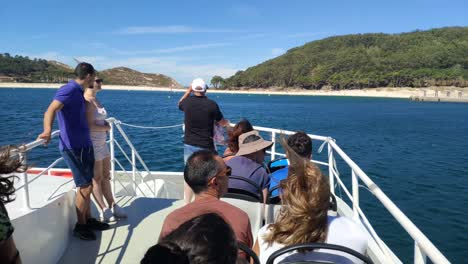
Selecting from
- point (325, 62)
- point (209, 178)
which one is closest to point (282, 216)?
point (209, 178)

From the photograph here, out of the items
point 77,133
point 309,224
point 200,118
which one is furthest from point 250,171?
point 77,133

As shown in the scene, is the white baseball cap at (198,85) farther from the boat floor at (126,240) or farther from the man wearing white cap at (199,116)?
the boat floor at (126,240)

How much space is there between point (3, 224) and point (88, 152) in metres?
1.90

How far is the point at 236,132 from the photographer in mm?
3791

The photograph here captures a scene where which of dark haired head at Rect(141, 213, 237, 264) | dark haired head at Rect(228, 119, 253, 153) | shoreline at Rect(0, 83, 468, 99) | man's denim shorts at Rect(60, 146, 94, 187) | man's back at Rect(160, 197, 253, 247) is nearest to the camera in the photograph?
dark haired head at Rect(141, 213, 237, 264)

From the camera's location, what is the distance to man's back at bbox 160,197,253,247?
1821 millimetres

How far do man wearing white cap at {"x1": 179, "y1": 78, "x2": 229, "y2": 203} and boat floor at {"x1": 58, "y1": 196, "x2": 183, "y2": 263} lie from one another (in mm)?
789

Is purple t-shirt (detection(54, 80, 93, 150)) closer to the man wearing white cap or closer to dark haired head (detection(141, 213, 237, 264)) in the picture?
the man wearing white cap

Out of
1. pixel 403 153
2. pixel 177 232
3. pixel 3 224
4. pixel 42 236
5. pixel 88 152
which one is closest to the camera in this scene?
pixel 177 232

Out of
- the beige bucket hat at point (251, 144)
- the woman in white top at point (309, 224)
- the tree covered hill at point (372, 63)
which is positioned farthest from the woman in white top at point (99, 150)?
the tree covered hill at point (372, 63)

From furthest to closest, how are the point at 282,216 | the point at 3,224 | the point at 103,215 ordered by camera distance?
1. the point at 103,215
2. the point at 282,216
3. the point at 3,224

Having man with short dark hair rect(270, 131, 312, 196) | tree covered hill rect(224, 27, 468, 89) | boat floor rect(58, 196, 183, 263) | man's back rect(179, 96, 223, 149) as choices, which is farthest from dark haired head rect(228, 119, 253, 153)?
tree covered hill rect(224, 27, 468, 89)

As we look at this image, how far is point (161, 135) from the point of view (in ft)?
57.8

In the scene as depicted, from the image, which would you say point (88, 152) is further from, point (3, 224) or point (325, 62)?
point (325, 62)
